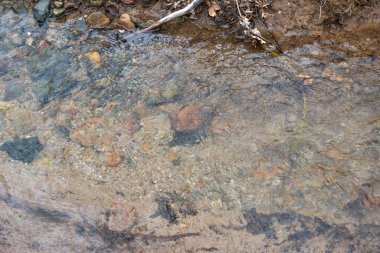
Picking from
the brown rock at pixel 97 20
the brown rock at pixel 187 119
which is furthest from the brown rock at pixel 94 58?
the brown rock at pixel 187 119

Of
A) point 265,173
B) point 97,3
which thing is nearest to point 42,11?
point 97,3

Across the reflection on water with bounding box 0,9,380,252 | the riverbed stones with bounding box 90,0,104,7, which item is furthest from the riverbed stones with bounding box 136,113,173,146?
the riverbed stones with bounding box 90,0,104,7

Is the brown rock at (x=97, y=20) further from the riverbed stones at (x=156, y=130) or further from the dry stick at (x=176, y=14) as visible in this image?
the riverbed stones at (x=156, y=130)

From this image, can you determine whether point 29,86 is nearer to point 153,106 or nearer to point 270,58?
point 153,106

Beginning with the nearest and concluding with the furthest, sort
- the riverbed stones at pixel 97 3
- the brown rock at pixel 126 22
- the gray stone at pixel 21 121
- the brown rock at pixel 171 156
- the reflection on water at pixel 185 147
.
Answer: the reflection on water at pixel 185 147, the brown rock at pixel 171 156, the gray stone at pixel 21 121, the brown rock at pixel 126 22, the riverbed stones at pixel 97 3

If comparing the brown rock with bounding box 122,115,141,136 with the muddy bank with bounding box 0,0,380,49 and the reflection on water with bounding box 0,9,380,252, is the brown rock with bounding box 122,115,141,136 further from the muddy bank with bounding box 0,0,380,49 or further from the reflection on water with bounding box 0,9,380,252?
the muddy bank with bounding box 0,0,380,49

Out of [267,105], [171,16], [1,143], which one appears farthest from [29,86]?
[267,105]
